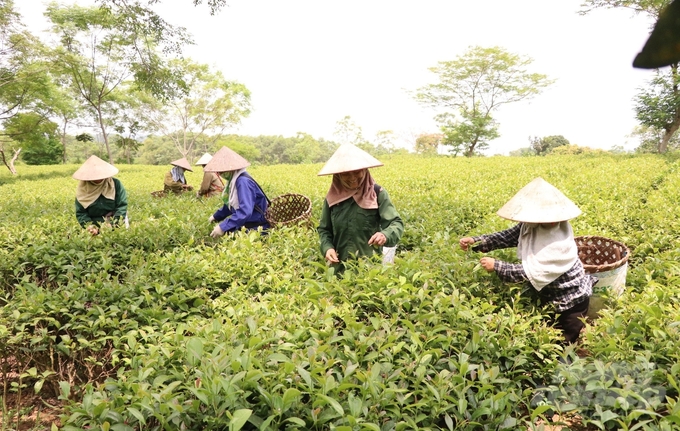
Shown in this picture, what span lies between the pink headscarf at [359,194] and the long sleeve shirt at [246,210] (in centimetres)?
121

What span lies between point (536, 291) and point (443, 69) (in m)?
27.7

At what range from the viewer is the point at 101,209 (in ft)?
14.9

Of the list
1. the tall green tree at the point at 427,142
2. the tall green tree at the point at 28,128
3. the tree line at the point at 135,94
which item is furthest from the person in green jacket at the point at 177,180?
the tall green tree at the point at 427,142

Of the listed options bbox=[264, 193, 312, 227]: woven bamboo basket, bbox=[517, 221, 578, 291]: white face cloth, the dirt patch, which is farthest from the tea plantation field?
bbox=[264, 193, 312, 227]: woven bamboo basket

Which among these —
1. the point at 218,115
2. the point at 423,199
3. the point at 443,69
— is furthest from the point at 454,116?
the point at 423,199

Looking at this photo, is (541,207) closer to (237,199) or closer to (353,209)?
(353,209)

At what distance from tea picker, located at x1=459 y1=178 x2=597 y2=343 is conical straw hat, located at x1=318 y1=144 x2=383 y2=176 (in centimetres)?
103

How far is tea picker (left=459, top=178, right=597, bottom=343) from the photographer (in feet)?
8.02

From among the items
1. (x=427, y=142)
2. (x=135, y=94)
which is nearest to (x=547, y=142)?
(x=427, y=142)

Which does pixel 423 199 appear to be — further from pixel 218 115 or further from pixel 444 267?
pixel 218 115

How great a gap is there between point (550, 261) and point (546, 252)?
0.06 m

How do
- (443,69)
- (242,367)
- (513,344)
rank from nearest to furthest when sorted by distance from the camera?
1. (242,367)
2. (513,344)
3. (443,69)

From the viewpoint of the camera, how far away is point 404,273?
2516 mm

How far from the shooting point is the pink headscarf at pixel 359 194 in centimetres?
321
